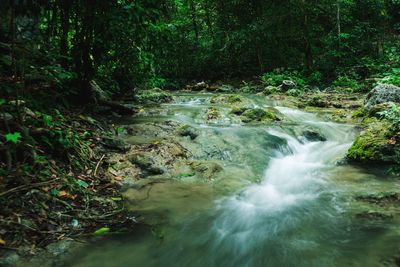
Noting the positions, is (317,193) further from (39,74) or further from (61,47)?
(61,47)

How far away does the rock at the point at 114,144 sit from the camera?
5586mm

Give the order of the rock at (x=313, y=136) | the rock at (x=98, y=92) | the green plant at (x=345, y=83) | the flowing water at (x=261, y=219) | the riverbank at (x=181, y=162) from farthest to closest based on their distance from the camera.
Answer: the green plant at (x=345, y=83) → the rock at (x=98, y=92) → the rock at (x=313, y=136) → the riverbank at (x=181, y=162) → the flowing water at (x=261, y=219)

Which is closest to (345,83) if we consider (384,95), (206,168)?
(384,95)

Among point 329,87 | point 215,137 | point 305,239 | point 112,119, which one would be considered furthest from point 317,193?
point 329,87

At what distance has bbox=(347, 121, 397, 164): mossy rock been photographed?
538 cm

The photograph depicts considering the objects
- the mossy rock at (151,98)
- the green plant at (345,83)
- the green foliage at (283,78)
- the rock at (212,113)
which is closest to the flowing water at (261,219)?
the rock at (212,113)

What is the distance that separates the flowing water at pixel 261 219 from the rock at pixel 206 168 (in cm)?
17

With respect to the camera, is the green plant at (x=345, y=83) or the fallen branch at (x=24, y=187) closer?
the fallen branch at (x=24, y=187)

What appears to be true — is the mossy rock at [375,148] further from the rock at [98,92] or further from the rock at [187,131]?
the rock at [98,92]

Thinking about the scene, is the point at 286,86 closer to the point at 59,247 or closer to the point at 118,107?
the point at 118,107

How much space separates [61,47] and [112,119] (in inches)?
72.4

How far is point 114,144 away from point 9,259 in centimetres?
291

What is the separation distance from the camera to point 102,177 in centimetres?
468

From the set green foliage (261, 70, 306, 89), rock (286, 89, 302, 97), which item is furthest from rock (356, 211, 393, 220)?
green foliage (261, 70, 306, 89)
